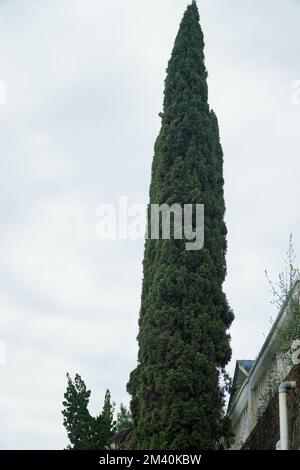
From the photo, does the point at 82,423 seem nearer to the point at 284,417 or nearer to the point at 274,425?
the point at 274,425

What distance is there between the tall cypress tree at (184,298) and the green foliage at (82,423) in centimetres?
219

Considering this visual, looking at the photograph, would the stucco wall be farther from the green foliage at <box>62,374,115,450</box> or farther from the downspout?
the green foliage at <box>62,374,115,450</box>

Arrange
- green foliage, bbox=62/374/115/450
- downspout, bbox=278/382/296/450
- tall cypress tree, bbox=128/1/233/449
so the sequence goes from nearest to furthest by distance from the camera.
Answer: downspout, bbox=278/382/296/450
tall cypress tree, bbox=128/1/233/449
green foliage, bbox=62/374/115/450

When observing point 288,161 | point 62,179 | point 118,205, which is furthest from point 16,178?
point 288,161

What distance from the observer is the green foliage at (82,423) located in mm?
15758

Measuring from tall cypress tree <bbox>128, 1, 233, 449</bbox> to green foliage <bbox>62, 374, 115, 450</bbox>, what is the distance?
2191 mm

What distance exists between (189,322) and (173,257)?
1360 mm

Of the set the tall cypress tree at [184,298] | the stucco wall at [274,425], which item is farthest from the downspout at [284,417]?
the tall cypress tree at [184,298]

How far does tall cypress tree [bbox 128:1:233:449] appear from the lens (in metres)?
12.3

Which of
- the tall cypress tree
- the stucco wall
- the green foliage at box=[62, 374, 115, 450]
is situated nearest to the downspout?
the stucco wall

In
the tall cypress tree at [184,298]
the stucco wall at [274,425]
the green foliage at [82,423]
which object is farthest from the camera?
the green foliage at [82,423]

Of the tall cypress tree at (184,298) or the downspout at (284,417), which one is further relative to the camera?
the tall cypress tree at (184,298)

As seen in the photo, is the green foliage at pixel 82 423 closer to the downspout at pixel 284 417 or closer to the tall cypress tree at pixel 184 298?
the tall cypress tree at pixel 184 298
